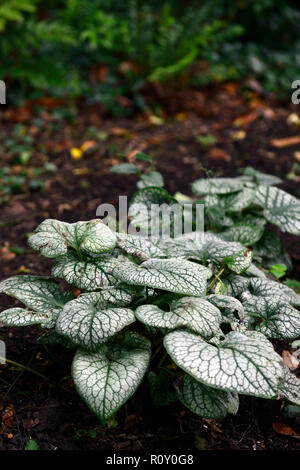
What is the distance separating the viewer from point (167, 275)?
6.10ft

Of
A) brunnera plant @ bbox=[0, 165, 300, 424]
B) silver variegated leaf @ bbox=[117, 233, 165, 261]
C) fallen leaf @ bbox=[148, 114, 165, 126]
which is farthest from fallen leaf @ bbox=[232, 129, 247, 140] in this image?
silver variegated leaf @ bbox=[117, 233, 165, 261]

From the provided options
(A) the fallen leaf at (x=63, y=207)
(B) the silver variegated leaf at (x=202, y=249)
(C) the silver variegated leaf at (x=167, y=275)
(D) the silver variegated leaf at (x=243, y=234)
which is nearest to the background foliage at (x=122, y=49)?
(A) the fallen leaf at (x=63, y=207)

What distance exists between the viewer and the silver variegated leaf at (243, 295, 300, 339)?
2.02m

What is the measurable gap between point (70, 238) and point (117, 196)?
1769 mm

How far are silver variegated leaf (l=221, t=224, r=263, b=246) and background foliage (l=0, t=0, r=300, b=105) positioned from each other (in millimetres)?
3029

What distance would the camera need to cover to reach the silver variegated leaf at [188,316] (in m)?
1.76

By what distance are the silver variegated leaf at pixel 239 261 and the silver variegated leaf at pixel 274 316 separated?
154mm

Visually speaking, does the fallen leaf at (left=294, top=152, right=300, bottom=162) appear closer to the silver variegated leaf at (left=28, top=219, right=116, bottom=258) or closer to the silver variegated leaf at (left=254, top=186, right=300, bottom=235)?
the silver variegated leaf at (left=254, top=186, right=300, bottom=235)

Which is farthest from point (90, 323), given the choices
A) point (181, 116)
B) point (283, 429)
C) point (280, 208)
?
point (181, 116)

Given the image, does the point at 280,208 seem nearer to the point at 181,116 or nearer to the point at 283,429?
the point at 283,429

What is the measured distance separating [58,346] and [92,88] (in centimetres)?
402

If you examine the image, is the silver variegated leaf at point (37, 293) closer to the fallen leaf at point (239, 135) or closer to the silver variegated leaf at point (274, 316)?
the silver variegated leaf at point (274, 316)

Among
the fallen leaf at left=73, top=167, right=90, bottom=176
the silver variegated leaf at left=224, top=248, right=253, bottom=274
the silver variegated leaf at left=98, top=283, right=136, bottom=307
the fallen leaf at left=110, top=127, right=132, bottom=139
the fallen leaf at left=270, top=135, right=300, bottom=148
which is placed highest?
the fallen leaf at left=110, top=127, right=132, bottom=139
